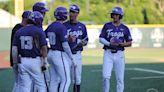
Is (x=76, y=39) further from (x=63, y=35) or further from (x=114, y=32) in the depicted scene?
(x=63, y=35)

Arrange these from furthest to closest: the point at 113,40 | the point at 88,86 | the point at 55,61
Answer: the point at 88,86 < the point at 113,40 < the point at 55,61

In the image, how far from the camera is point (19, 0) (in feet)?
108

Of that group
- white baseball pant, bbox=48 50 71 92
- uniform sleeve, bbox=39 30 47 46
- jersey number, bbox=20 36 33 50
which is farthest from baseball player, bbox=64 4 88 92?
jersey number, bbox=20 36 33 50

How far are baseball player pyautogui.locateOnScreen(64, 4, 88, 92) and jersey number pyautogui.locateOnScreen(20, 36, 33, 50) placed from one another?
1.93 meters

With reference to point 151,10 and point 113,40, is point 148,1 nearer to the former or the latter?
point 151,10

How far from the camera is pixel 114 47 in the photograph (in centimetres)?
914

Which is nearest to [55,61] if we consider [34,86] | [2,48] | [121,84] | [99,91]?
[34,86]

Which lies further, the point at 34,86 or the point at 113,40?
the point at 113,40

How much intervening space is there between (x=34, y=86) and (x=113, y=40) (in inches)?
Result: 85.1

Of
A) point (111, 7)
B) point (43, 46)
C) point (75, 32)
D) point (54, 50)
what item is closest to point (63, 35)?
point (54, 50)

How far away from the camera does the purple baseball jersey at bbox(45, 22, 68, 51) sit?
848 centimetres

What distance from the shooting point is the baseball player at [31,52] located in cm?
745

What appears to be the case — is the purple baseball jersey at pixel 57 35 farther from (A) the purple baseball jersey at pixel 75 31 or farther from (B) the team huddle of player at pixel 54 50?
(A) the purple baseball jersey at pixel 75 31

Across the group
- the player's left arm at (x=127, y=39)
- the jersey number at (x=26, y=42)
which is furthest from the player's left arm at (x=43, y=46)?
Answer: the player's left arm at (x=127, y=39)
